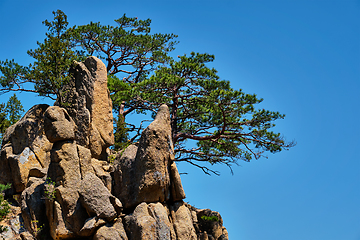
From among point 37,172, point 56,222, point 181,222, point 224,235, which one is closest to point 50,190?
point 56,222

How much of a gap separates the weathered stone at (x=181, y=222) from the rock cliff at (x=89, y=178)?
4 centimetres

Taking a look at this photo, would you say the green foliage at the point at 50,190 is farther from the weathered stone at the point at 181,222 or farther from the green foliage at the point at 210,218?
the green foliage at the point at 210,218

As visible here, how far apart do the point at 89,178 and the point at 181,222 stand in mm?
3658

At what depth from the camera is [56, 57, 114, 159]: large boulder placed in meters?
16.3

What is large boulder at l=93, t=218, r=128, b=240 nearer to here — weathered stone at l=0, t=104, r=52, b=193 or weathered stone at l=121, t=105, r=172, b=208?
weathered stone at l=121, t=105, r=172, b=208

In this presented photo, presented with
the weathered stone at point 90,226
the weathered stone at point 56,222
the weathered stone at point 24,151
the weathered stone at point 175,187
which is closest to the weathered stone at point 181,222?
the weathered stone at point 175,187

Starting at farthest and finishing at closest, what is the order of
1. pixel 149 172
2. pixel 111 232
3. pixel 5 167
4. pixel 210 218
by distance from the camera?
pixel 210 218 → pixel 5 167 → pixel 149 172 → pixel 111 232

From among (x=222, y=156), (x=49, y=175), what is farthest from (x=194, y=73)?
(x=49, y=175)

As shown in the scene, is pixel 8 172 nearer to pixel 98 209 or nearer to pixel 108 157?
pixel 108 157

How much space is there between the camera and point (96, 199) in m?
13.6

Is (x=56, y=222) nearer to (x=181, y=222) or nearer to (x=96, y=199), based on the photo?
(x=96, y=199)

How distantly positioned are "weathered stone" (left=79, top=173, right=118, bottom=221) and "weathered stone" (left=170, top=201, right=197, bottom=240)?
2.33 m

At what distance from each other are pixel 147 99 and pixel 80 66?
14.7 ft

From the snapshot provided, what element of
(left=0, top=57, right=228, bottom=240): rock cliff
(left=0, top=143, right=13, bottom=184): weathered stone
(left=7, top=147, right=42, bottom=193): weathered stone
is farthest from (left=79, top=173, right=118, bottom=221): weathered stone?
(left=0, top=143, right=13, bottom=184): weathered stone
